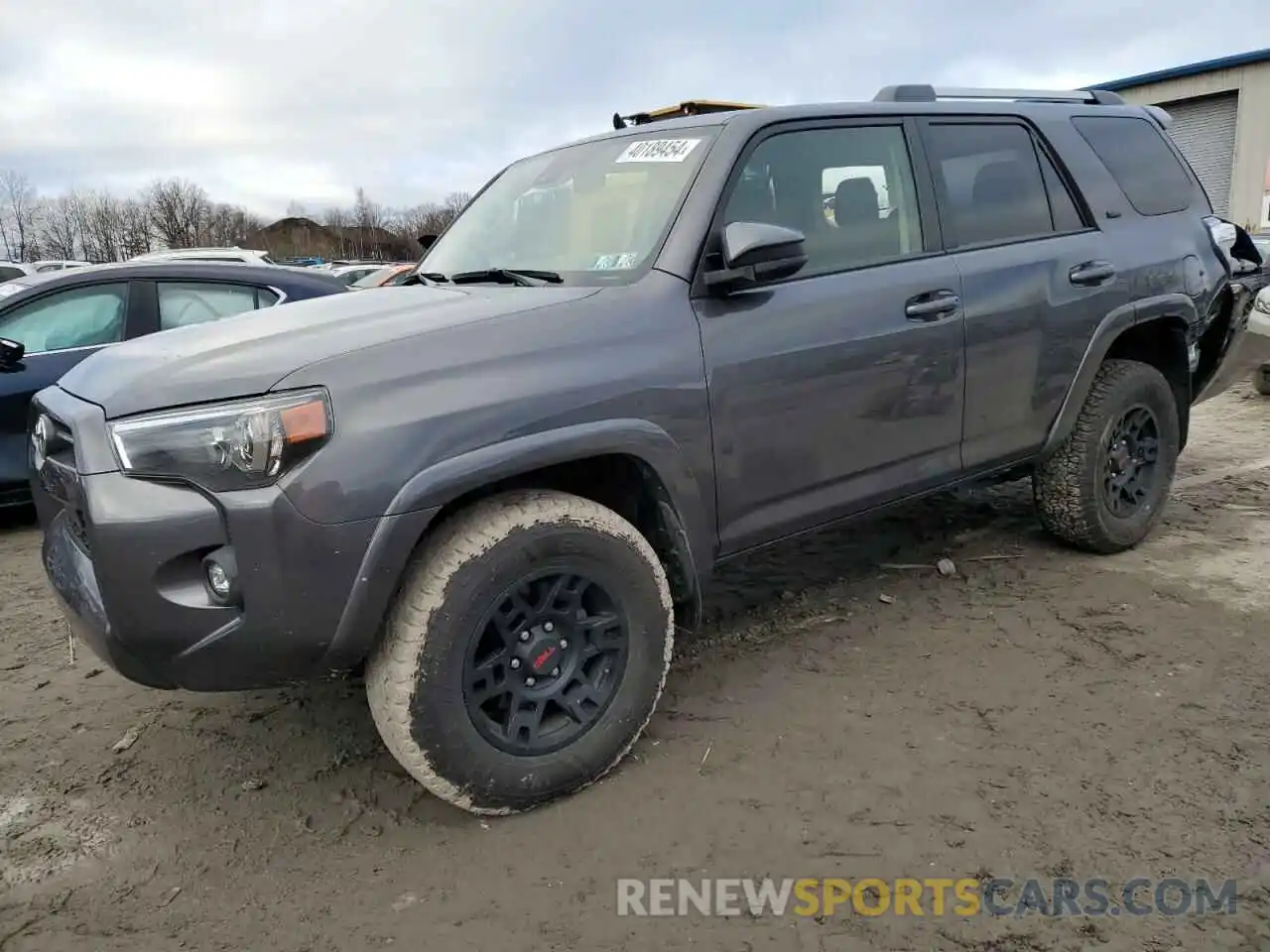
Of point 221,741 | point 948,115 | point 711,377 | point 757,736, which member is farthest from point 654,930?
point 948,115

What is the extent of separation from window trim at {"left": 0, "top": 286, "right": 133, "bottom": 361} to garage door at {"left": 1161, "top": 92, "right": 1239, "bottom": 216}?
25213 millimetres

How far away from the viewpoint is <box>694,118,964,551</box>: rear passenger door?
289 centimetres

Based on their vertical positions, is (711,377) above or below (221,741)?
above

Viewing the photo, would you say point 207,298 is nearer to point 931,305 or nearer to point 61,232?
point 931,305

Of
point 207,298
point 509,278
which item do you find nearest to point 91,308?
point 207,298

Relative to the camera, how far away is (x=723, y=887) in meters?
2.29

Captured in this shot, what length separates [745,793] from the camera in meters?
2.65

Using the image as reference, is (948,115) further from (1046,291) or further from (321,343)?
(321,343)

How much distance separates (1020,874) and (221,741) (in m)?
2.41

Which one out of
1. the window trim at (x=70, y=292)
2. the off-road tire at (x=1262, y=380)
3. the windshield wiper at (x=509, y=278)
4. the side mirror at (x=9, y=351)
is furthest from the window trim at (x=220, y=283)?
the off-road tire at (x=1262, y=380)

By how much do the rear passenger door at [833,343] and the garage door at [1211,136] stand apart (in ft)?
81.2

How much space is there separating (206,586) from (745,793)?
1520mm

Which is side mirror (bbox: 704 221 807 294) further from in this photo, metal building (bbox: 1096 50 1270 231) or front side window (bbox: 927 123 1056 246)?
metal building (bbox: 1096 50 1270 231)

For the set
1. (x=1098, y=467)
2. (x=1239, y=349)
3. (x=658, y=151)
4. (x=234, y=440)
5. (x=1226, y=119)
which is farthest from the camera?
(x=1226, y=119)
